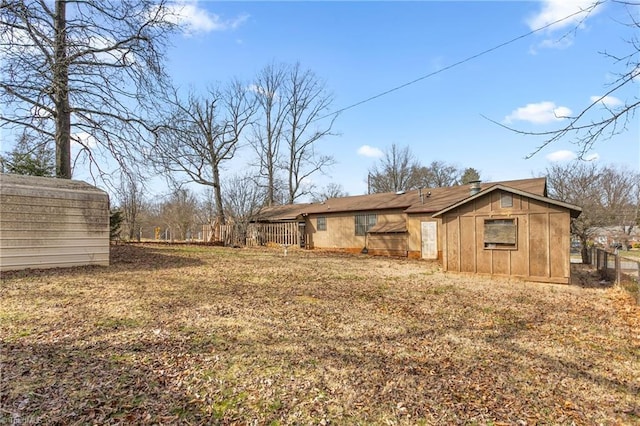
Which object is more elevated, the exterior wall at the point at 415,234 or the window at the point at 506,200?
the window at the point at 506,200

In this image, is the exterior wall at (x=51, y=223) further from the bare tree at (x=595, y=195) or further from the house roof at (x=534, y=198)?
the bare tree at (x=595, y=195)

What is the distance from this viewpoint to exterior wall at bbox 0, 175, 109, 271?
761 centimetres

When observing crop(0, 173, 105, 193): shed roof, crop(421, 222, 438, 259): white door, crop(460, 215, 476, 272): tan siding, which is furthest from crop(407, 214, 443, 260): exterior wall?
crop(0, 173, 105, 193): shed roof

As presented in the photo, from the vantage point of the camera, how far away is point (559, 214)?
377 inches

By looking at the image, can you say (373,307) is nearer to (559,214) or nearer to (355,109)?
(559,214)

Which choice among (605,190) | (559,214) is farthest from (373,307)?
(605,190)

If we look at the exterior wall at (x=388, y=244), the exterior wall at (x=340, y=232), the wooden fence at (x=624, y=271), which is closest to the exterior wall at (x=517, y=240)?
the wooden fence at (x=624, y=271)

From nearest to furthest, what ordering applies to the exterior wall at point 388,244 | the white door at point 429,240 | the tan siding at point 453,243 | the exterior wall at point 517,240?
the exterior wall at point 517,240
the tan siding at point 453,243
the white door at point 429,240
the exterior wall at point 388,244

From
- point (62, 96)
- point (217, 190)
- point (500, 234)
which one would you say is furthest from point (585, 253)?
point (217, 190)

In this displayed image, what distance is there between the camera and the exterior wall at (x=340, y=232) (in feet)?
60.3

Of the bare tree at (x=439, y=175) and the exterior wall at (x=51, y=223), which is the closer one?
the exterior wall at (x=51, y=223)

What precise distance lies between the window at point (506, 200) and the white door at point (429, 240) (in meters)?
5.20

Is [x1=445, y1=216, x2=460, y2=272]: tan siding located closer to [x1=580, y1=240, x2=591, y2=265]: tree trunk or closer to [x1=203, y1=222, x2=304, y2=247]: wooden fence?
[x1=580, y1=240, x2=591, y2=265]: tree trunk

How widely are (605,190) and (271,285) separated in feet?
71.5
